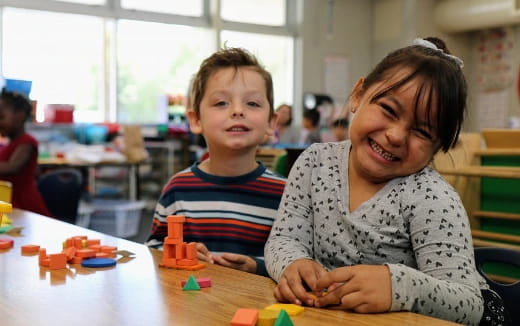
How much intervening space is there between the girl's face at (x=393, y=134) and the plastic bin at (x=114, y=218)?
4.65m

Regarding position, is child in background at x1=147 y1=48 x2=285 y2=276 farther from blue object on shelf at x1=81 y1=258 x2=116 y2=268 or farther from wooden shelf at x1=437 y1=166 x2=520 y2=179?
wooden shelf at x1=437 y1=166 x2=520 y2=179

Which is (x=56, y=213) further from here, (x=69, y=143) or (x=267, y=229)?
(x=69, y=143)

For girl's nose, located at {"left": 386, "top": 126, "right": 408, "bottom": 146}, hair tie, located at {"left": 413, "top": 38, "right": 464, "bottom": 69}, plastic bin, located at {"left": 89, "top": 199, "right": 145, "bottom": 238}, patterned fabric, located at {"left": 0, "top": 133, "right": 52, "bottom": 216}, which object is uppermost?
hair tie, located at {"left": 413, "top": 38, "right": 464, "bottom": 69}

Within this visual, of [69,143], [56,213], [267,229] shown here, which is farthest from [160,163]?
[267,229]

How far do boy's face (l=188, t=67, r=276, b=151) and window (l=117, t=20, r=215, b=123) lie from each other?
5.94m

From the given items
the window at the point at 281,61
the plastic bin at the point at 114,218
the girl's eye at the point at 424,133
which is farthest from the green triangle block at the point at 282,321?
the window at the point at 281,61

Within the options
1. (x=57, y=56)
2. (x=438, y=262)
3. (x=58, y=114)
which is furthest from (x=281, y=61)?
(x=438, y=262)

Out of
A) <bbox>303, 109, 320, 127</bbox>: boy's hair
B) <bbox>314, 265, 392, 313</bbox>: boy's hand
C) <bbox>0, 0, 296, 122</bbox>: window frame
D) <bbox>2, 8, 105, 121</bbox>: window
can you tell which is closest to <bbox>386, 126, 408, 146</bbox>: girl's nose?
<bbox>314, 265, 392, 313</bbox>: boy's hand

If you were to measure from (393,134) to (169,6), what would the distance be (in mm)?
7238

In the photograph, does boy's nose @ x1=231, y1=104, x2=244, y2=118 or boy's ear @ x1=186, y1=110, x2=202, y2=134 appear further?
boy's ear @ x1=186, y1=110, x2=202, y2=134

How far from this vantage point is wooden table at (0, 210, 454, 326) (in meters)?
0.74

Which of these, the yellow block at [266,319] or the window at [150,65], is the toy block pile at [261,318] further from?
the window at [150,65]

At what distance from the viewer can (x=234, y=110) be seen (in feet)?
4.94

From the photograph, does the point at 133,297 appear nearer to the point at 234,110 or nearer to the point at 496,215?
the point at 234,110
